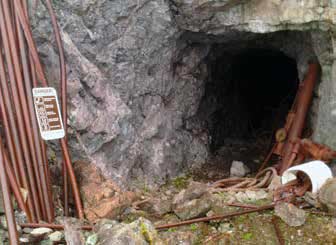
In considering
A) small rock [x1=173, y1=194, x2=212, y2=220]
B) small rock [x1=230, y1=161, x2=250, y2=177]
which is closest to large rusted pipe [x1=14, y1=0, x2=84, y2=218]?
small rock [x1=173, y1=194, x2=212, y2=220]

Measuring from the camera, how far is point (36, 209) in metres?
3.10

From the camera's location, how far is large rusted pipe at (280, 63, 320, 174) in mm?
4625

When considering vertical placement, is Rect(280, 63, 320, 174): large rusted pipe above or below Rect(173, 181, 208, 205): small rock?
above

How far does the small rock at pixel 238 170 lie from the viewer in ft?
16.5

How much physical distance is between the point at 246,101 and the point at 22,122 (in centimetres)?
513

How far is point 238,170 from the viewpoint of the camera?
5.07 metres

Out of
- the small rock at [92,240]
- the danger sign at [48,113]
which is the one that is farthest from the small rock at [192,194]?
the danger sign at [48,113]

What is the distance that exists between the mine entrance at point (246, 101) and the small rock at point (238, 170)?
0.37 feet

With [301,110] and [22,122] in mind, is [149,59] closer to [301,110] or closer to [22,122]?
[22,122]

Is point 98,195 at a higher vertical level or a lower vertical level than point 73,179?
lower

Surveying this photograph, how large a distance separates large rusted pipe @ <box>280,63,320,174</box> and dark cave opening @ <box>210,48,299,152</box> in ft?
4.20

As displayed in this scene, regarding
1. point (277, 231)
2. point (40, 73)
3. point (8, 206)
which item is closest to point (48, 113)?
point (40, 73)

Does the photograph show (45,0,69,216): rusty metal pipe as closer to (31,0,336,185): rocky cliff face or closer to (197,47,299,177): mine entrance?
(31,0,336,185): rocky cliff face

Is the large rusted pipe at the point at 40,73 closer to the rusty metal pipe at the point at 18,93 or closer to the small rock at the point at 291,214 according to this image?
the rusty metal pipe at the point at 18,93
